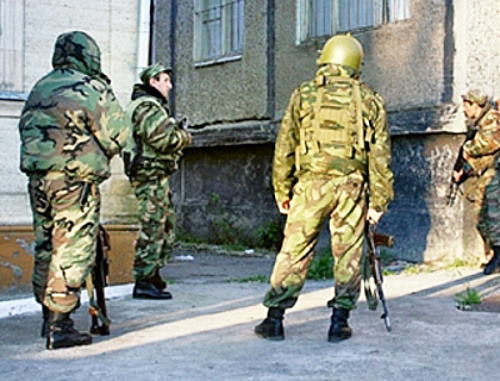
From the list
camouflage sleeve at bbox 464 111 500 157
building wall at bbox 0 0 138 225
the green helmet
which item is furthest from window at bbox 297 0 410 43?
the green helmet

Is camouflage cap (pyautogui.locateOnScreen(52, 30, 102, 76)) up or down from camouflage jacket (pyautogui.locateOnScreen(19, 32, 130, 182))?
up

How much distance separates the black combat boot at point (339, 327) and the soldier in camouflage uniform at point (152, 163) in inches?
88.0

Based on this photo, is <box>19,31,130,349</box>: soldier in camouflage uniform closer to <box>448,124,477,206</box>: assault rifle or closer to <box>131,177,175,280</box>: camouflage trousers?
<box>131,177,175,280</box>: camouflage trousers

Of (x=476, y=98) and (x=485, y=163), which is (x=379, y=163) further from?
(x=485, y=163)

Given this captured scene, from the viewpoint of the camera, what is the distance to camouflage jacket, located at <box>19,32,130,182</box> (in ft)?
18.1

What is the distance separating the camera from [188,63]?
15516 millimetres

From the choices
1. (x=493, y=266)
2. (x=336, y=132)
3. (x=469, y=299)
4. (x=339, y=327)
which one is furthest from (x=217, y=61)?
(x=339, y=327)

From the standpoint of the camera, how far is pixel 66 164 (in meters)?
5.51

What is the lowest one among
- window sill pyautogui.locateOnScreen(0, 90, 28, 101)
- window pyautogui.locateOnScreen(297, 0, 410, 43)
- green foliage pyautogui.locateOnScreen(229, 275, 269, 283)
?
green foliage pyautogui.locateOnScreen(229, 275, 269, 283)

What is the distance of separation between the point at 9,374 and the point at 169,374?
805 mm

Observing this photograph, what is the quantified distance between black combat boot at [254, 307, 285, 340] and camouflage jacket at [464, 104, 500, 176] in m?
4.90

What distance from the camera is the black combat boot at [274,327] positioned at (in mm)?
5876

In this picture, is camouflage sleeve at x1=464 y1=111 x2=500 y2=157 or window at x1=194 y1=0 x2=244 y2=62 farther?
window at x1=194 y1=0 x2=244 y2=62

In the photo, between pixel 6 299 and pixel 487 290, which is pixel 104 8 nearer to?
pixel 6 299
